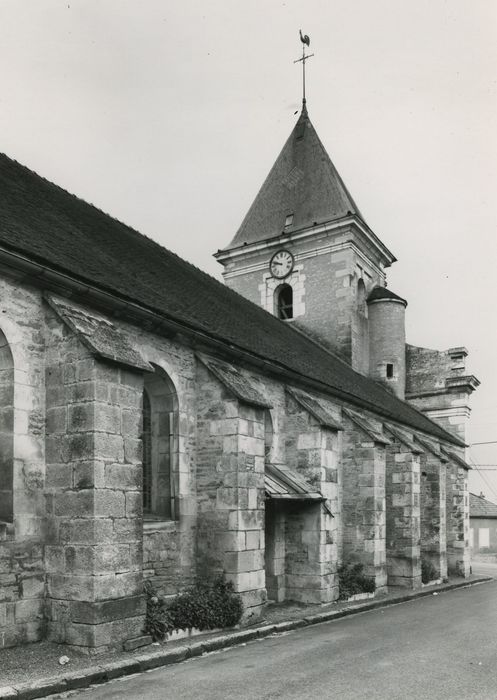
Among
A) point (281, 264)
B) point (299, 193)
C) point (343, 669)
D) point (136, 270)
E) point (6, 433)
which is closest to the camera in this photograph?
point (343, 669)

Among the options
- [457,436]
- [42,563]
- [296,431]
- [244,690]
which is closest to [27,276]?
[42,563]

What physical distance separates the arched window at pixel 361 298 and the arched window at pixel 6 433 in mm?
17976

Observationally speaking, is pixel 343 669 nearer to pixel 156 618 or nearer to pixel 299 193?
pixel 156 618

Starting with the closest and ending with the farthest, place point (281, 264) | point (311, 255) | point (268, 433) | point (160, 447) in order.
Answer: point (160, 447), point (268, 433), point (311, 255), point (281, 264)

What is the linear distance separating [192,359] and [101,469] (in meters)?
3.67

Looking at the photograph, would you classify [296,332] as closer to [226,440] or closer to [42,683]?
[226,440]

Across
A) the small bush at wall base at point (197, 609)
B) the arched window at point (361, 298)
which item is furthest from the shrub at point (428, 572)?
the small bush at wall base at point (197, 609)

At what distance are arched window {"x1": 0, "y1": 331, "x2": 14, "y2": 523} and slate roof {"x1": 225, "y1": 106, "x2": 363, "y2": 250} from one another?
17.7 metres

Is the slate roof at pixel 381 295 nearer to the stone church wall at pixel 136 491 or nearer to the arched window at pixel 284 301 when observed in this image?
the arched window at pixel 284 301

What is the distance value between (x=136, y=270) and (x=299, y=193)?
49.4 ft

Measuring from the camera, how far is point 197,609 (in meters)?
9.88

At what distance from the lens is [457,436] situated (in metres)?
27.2

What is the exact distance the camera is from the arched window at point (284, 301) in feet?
83.1

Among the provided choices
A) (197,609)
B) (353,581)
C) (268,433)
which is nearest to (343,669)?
(197,609)
